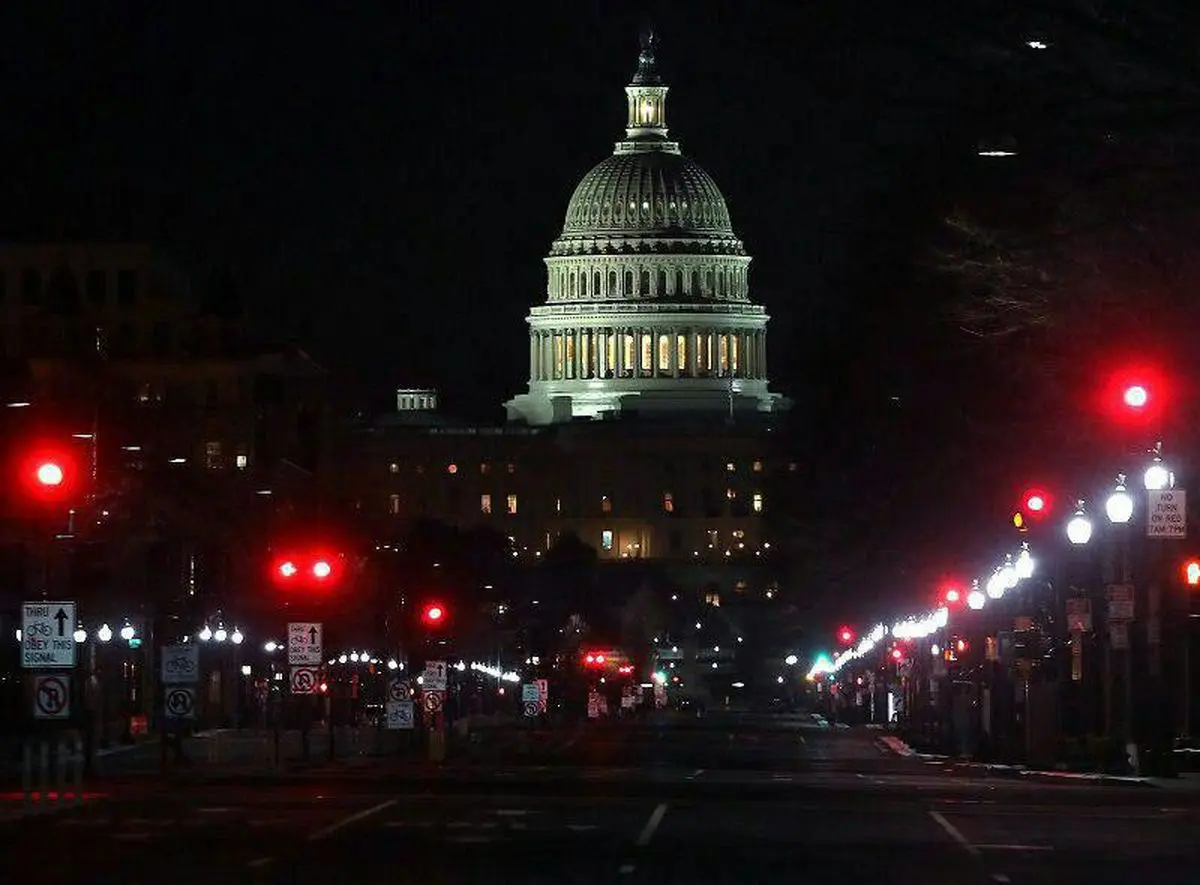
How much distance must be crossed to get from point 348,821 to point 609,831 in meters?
3.36

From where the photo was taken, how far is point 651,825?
42.7 m

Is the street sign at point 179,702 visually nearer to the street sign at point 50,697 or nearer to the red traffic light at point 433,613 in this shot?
the street sign at point 50,697

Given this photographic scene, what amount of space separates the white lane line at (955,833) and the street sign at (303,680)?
25964 millimetres

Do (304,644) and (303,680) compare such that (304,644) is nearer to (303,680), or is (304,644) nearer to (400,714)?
(303,680)

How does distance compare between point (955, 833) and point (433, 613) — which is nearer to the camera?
point (955, 833)

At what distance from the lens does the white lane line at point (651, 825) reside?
3906cm

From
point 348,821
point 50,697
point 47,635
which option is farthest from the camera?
point 47,635

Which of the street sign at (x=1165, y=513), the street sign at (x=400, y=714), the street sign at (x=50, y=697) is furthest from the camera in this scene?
the street sign at (x=400, y=714)

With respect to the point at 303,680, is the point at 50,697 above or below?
below

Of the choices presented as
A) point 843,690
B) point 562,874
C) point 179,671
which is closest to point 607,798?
point 179,671

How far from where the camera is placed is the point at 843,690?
18412 centimetres

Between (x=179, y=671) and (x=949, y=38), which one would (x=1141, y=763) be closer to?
(x=179, y=671)

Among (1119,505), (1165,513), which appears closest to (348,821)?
(1119,505)

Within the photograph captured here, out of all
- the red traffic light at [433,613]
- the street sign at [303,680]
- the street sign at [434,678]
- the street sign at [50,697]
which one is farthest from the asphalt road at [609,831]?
the red traffic light at [433,613]
